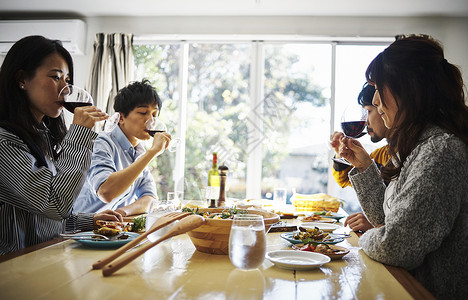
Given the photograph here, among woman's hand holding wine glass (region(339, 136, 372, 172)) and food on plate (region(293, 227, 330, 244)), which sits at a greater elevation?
woman's hand holding wine glass (region(339, 136, 372, 172))

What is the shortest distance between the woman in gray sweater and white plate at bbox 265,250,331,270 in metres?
0.18

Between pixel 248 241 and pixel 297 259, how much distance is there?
0.22 meters

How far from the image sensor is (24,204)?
4.49ft

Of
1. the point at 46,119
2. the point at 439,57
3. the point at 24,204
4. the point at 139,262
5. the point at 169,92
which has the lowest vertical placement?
the point at 139,262

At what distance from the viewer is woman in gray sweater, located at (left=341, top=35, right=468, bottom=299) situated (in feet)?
3.57

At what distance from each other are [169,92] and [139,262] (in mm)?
3892

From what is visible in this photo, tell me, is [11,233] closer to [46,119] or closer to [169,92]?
[46,119]

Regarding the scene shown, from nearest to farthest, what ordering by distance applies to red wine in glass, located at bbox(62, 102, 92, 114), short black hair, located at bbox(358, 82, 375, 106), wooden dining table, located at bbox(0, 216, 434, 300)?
wooden dining table, located at bbox(0, 216, 434, 300), red wine in glass, located at bbox(62, 102, 92, 114), short black hair, located at bbox(358, 82, 375, 106)

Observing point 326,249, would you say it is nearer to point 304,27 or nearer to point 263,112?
point 263,112

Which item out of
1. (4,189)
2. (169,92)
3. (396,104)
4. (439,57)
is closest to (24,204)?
(4,189)

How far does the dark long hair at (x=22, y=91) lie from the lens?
1.49 metres

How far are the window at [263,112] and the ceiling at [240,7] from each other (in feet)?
1.25

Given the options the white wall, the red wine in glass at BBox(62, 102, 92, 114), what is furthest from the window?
the red wine in glass at BBox(62, 102, 92, 114)

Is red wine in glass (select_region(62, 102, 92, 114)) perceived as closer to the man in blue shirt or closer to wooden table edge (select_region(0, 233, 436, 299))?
the man in blue shirt
